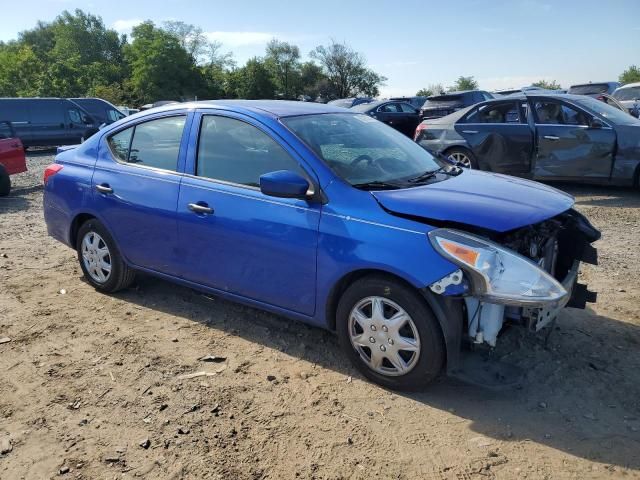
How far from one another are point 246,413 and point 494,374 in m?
1.42

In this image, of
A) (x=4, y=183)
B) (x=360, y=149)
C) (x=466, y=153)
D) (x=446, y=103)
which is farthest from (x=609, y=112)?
(x=4, y=183)

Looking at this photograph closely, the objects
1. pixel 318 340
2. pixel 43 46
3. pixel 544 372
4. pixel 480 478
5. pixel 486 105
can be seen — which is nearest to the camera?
pixel 480 478

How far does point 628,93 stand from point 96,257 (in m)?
18.5

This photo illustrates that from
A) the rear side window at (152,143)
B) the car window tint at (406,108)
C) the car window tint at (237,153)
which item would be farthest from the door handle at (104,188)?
the car window tint at (406,108)

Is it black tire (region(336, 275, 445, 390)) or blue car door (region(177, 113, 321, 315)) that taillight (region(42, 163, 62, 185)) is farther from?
black tire (region(336, 275, 445, 390))

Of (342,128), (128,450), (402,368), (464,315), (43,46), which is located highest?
(43,46)

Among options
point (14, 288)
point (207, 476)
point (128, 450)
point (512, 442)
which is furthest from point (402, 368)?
point (14, 288)

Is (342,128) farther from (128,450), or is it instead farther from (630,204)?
(630,204)

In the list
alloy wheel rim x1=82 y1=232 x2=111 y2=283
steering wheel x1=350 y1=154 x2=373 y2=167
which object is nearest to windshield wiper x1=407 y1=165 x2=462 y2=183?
steering wheel x1=350 y1=154 x2=373 y2=167

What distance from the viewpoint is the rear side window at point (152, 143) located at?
416 centimetres

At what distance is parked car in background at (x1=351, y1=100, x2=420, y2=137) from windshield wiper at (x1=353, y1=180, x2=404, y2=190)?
46.5 ft

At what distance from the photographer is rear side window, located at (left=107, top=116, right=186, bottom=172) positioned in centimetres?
416

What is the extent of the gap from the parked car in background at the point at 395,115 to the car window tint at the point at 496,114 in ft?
25.9

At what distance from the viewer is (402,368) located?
3.12 meters
